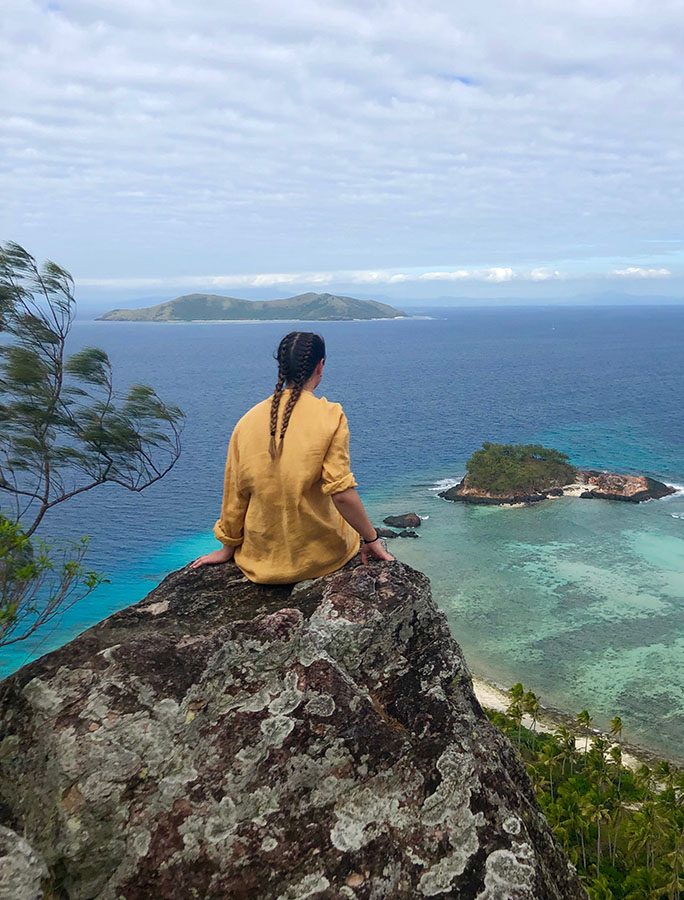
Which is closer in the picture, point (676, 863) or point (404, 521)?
point (676, 863)

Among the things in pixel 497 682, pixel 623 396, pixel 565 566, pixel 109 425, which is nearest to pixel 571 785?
pixel 497 682

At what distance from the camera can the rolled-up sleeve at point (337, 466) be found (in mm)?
5691

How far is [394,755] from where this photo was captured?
195 inches

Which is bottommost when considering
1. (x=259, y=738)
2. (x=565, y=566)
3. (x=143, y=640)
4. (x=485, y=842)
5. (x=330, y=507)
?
(x=565, y=566)

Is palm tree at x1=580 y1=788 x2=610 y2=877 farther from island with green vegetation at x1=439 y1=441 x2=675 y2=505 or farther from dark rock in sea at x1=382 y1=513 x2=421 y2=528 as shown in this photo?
island with green vegetation at x1=439 y1=441 x2=675 y2=505

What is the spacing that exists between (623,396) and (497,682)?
92.2 m

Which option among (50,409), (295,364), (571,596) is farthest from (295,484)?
(571,596)

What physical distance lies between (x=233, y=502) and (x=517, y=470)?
62879 mm

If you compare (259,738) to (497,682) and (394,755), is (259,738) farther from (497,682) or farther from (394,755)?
(497,682)

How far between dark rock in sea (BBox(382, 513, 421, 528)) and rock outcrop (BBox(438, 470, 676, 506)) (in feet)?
27.9

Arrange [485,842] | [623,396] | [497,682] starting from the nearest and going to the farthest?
[485,842]
[497,682]
[623,396]

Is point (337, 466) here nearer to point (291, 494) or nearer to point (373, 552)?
point (291, 494)

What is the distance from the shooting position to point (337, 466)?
573 cm

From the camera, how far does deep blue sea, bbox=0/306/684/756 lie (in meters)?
35.4
